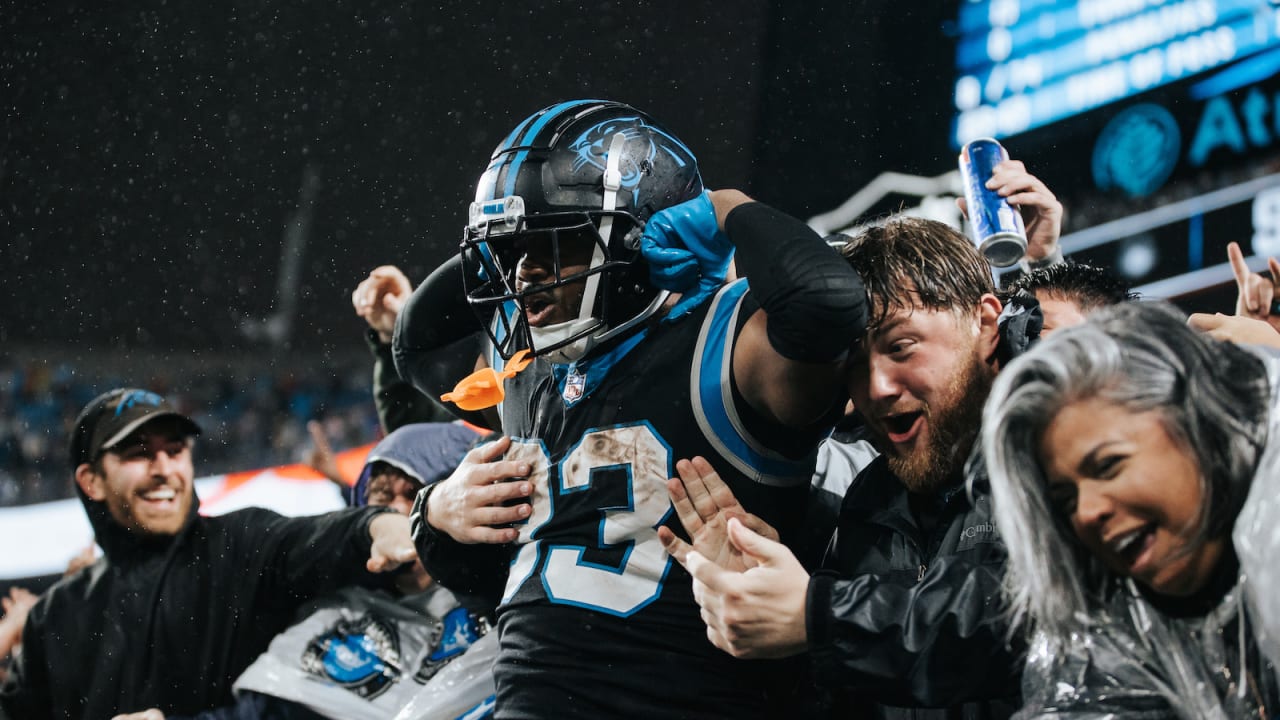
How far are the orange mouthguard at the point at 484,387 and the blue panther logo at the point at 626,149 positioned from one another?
368 mm

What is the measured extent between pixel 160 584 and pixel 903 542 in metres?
2.53

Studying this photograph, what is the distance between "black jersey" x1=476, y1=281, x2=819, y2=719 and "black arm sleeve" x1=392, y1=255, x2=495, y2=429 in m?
0.62

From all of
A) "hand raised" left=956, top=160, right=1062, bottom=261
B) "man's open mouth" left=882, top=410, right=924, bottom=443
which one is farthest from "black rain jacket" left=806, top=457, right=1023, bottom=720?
"hand raised" left=956, top=160, right=1062, bottom=261

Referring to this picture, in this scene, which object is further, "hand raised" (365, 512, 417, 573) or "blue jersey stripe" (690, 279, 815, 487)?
"hand raised" (365, 512, 417, 573)

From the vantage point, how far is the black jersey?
1841mm

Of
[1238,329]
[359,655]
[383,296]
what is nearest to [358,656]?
[359,655]

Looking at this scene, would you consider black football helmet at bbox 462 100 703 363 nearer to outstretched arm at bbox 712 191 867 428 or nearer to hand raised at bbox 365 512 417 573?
outstretched arm at bbox 712 191 867 428

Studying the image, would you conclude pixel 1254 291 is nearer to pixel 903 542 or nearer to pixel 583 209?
pixel 903 542

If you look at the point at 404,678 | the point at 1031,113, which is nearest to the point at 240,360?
the point at 1031,113

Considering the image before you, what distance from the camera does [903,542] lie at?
1982mm

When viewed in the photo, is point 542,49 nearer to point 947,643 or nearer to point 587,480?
point 587,480

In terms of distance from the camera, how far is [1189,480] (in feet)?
4.15

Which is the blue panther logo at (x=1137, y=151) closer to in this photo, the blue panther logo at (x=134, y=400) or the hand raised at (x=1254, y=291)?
the hand raised at (x=1254, y=291)

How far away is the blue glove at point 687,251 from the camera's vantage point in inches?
77.2
